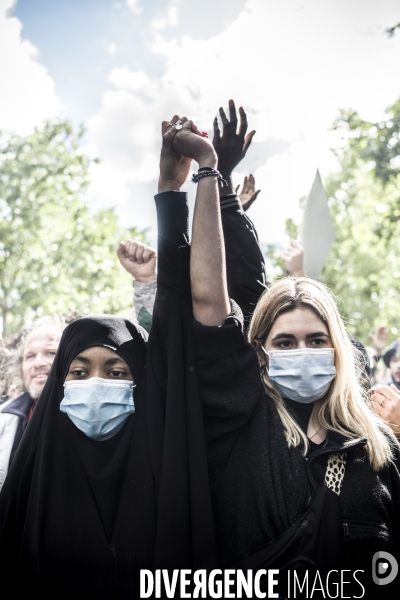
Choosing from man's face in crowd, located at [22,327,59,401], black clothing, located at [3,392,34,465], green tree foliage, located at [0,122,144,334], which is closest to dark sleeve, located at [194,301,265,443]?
black clothing, located at [3,392,34,465]

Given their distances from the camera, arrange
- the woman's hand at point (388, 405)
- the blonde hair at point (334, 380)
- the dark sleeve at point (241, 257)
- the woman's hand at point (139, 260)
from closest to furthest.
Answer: the blonde hair at point (334, 380) → the woman's hand at point (388, 405) → the dark sleeve at point (241, 257) → the woman's hand at point (139, 260)

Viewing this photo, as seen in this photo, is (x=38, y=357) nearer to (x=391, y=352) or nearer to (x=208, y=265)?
(x=208, y=265)

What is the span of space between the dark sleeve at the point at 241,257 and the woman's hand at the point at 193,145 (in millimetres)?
445

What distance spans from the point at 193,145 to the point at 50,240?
13700mm

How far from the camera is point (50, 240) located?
1578 cm

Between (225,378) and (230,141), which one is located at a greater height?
(230,141)

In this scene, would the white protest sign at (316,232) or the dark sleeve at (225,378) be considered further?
the white protest sign at (316,232)

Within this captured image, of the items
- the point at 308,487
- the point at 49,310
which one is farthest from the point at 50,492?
the point at 49,310

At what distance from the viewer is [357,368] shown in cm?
315

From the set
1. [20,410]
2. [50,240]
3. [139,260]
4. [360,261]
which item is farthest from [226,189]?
[360,261]

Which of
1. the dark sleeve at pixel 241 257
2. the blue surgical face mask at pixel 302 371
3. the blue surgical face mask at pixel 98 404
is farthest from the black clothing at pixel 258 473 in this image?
the dark sleeve at pixel 241 257

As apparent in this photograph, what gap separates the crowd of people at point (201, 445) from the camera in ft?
7.55

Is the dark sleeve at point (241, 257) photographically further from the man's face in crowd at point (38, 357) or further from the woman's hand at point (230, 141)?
the man's face in crowd at point (38, 357)

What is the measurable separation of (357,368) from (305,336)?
597 millimetres
